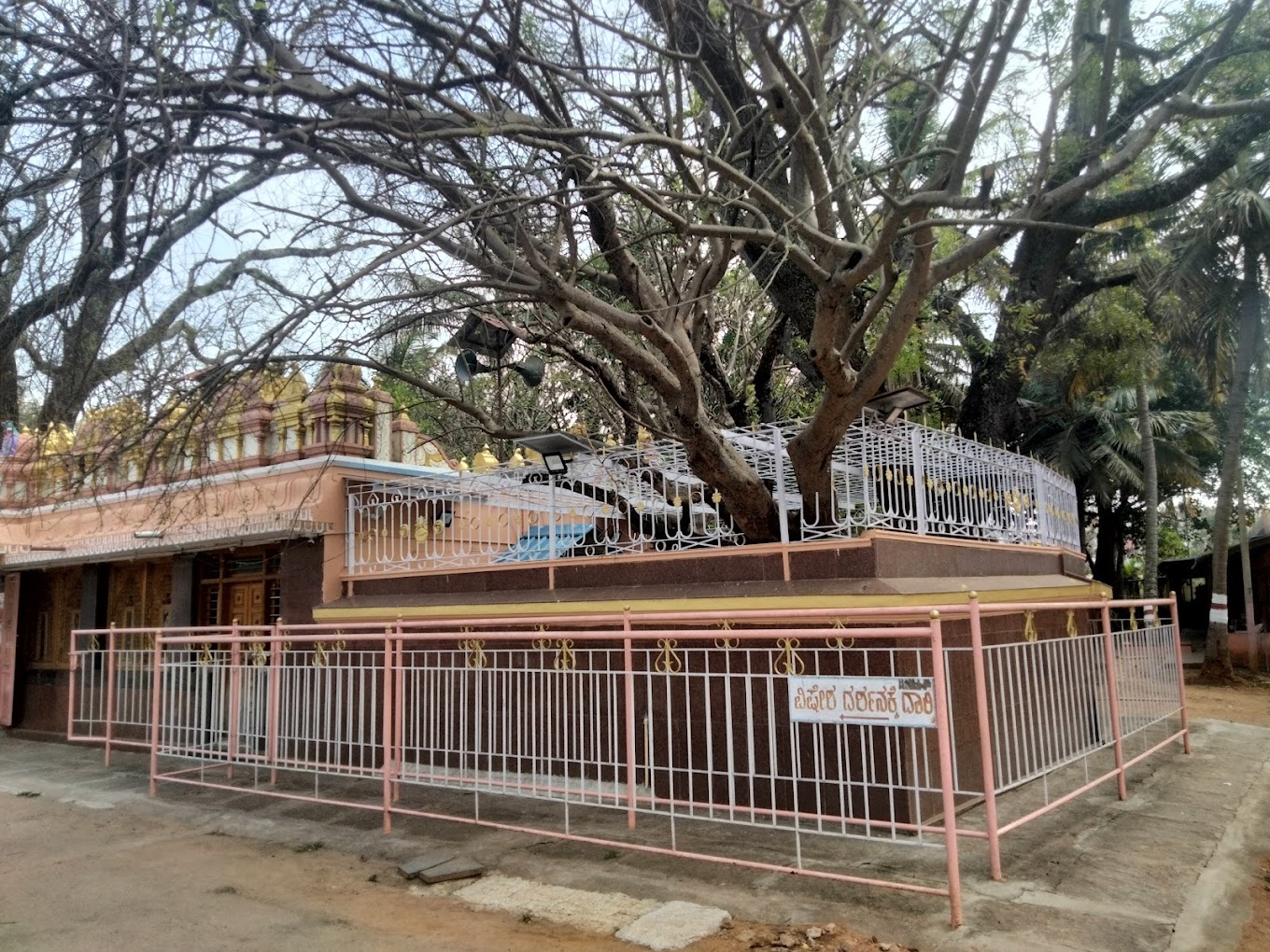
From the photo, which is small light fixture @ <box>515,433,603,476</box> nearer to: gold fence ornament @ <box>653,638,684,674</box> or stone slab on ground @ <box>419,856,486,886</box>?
gold fence ornament @ <box>653,638,684,674</box>

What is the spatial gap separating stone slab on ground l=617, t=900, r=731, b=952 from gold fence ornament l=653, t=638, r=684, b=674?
1.33 meters

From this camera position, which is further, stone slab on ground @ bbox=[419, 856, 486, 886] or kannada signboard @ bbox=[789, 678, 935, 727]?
stone slab on ground @ bbox=[419, 856, 486, 886]

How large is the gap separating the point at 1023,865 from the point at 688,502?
14.5 ft

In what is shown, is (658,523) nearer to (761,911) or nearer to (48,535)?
(761,911)

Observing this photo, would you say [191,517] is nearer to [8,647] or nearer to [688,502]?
[8,647]

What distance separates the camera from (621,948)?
14.3 feet

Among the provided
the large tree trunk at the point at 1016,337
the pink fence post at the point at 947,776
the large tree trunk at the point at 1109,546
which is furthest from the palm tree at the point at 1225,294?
the pink fence post at the point at 947,776

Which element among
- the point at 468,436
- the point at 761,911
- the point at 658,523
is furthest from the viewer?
the point at 468,436

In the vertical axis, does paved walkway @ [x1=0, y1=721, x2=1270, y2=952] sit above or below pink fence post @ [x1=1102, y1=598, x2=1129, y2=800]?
below

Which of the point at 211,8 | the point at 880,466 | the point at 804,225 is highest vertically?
the point at 211,8

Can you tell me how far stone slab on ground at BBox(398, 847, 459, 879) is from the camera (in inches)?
221

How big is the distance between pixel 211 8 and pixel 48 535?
9519 mm

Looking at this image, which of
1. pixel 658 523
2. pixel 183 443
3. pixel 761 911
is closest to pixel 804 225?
pixel 658 523

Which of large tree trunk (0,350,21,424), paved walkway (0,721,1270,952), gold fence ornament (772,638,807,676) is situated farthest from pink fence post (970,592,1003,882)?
large tree trunk (0,350,21,424)
